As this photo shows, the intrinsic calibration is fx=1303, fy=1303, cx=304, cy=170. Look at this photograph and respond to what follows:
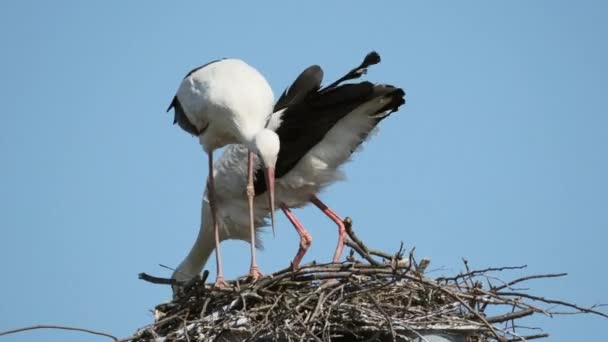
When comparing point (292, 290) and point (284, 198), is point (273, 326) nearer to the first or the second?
point (292, 290)

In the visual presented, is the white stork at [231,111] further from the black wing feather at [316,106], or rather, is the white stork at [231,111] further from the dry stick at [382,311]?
the dry stick at [382,311]

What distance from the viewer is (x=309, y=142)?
10.6 metres

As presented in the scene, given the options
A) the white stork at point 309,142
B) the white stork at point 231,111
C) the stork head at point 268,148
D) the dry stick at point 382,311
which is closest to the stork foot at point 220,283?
the white stork at point 231,111

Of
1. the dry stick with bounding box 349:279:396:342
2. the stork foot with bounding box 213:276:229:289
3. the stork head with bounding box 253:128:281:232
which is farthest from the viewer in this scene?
the stork head with bounding box 253:128:281:232

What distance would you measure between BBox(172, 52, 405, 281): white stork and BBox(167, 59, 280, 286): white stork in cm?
31

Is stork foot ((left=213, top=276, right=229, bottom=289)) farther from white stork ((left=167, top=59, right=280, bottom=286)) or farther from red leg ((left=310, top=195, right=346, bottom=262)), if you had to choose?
red leg ((left=310, top=195, right=346, bottom=262))

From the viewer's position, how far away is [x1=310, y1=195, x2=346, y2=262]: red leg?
1044 cm

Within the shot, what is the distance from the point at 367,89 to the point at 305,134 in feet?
2.15

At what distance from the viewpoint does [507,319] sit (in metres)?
8.57

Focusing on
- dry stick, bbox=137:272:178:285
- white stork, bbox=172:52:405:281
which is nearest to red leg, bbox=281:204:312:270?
white stork, bbox=172:52:405:281

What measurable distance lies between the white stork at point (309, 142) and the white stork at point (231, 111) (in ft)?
1.02

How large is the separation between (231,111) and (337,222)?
1.58 m

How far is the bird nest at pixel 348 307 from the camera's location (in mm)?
8312

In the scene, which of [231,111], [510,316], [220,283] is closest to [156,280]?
[220,283]
